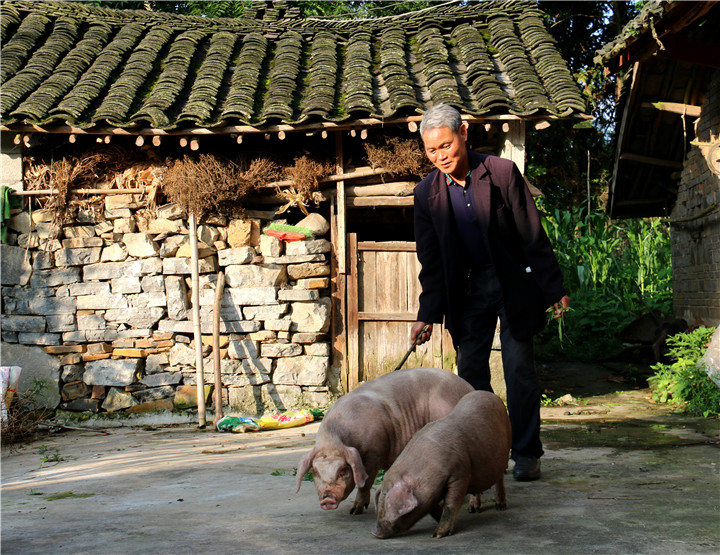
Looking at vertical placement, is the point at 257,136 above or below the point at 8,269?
above

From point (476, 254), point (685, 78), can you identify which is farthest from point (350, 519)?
point (685, 78)

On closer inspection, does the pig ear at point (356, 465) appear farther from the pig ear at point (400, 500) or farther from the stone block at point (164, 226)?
the stone block at point (164, 226)

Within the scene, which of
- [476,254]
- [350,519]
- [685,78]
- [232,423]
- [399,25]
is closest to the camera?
[350,519]

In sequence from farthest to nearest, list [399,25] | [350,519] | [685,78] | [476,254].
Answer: [399,25] < [685,78] < [476,254] < [350,519]


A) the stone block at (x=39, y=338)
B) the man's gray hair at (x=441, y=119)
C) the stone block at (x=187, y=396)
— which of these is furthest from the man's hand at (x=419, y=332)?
the stone block at (x=39, y=338)

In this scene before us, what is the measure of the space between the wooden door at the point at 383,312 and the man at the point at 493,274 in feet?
11.4

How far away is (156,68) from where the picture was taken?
816cm

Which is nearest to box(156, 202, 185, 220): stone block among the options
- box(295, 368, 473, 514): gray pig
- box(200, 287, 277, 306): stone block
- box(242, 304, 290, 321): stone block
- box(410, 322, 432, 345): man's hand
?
box(200, 287, 277, 306): stone block

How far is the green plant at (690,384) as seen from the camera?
649cm

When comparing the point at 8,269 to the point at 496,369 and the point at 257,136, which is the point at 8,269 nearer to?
the point at 257,136

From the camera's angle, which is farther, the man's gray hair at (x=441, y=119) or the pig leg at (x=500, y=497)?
the man's gray hair at (x=441, y=119)

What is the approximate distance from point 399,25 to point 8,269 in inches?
213

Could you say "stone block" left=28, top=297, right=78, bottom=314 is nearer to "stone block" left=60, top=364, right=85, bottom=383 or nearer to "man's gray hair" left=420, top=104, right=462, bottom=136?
"stone block" left=60, top=364, right=85, bottom=383

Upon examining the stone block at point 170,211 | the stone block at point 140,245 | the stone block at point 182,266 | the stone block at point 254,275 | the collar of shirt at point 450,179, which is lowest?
the stone block at point 254,275
